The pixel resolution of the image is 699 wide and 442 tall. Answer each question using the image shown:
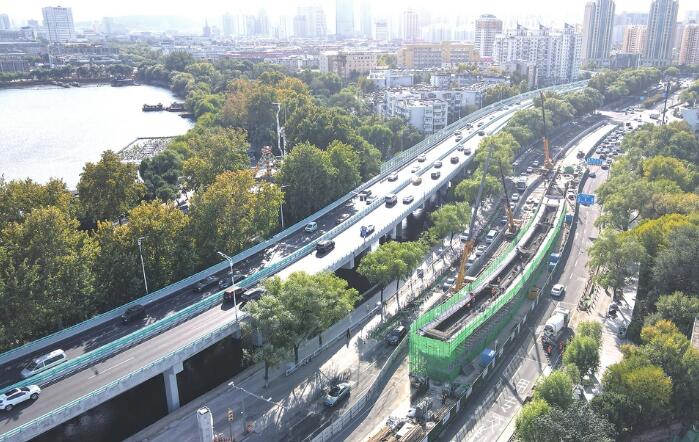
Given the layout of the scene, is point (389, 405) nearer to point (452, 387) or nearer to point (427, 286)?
point (452, 387)

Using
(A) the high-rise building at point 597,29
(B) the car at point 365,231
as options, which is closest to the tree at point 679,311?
(B) the car at point 365,231

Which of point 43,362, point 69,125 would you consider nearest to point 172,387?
point 43,362

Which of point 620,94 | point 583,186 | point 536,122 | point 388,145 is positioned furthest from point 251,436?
point 620,94

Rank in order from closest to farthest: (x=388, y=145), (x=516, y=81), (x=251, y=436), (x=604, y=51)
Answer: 1. (x=251, y=436)
2. (x=388, y=145)
3. (x=516, y=81)
4. (x=604, y=51)

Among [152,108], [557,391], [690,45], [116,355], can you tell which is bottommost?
[557,391]

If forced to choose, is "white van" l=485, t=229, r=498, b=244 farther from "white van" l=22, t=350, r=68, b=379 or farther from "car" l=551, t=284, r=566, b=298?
"white van" l=22, t=350, r=68, b=379

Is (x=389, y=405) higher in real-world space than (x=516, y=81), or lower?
lower

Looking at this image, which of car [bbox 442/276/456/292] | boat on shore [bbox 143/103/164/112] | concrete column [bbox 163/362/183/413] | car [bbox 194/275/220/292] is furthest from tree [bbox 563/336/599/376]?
boat on shore [bbox 143/103/164/112]

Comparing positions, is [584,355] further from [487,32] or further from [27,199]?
[487,32]
